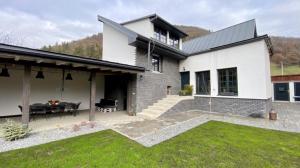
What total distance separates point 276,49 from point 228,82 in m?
33.3

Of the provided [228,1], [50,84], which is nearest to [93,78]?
[50,84]

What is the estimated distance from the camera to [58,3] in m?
11.7

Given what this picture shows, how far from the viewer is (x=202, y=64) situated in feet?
37.6

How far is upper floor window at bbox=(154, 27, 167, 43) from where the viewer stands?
11.6 meters

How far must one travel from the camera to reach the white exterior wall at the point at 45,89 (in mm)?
8348

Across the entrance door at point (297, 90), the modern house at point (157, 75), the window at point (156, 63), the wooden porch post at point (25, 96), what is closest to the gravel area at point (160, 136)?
the modern house at point (157, 75)

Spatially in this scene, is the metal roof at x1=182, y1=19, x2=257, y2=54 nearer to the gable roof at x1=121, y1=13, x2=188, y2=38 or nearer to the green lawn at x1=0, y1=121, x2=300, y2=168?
the gable roof at x1=121, y1=13, x2=188, y2=38

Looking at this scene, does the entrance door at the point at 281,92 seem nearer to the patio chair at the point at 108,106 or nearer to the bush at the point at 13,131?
the patio chair at the point at 108,106

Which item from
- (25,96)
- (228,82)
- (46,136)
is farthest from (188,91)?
(25,96)

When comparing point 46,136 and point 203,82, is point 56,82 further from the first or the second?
point 203,82

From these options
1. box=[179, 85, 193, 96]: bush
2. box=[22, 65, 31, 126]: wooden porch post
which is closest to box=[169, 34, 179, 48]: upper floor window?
box=[179, 85, 193, 96]: bush

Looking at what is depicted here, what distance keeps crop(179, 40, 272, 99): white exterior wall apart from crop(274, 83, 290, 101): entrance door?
10007 mm

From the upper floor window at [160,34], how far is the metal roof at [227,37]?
8.88ft

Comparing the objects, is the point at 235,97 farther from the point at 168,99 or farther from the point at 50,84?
the point at 50,84
